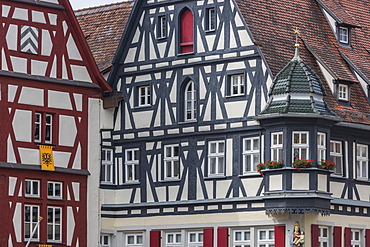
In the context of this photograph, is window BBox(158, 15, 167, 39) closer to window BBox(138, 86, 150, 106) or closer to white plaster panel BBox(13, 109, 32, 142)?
window BBox(138, 86, 150, 106)

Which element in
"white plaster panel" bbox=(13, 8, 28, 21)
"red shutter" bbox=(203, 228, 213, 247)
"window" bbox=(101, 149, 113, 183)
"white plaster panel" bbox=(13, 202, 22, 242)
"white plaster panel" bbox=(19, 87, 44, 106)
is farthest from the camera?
"window" bbox=(101, 149, 113, 183)

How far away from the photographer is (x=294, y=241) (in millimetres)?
52625

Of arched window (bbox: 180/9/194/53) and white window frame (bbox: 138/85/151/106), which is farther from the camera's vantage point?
white window frame (bbox: 138/85/151/106)

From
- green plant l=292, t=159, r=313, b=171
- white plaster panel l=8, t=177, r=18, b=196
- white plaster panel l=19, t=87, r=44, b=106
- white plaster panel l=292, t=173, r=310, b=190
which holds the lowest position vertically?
white plaster panel l=8, t=177, r=18, b=196

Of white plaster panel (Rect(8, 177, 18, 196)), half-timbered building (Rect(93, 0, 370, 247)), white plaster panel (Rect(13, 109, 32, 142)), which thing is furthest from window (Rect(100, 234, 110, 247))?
white plaster panel (Rect(13, 109, 32, 142))

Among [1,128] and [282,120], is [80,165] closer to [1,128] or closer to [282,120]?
[1,128]

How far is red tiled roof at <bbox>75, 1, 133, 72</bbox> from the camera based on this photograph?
61.3 metres

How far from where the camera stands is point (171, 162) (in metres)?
57.8

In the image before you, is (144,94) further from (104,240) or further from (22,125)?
(22,125)

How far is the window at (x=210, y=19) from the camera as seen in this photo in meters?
56.8

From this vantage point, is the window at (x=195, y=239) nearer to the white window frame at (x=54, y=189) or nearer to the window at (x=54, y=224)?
the window at (x=54, y=224)

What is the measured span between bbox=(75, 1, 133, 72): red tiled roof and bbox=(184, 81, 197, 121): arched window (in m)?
4.15

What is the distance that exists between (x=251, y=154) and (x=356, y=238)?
5473 millimetres

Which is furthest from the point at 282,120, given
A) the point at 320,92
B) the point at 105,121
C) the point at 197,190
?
the point at 105,121
